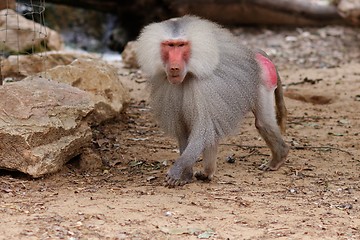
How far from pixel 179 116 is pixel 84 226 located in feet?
4.19

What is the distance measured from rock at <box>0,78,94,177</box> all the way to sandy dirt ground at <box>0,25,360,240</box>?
0.45 ft

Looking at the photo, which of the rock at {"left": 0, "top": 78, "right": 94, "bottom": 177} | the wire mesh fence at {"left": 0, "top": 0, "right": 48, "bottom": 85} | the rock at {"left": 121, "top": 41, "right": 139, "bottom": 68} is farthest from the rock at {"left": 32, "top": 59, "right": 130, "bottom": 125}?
the rock at {"left": 121, "top": 41, "right": 139, "bottom": 68}

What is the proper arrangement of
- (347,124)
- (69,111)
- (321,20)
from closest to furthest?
(69,111) < (347,124) < (321,20)

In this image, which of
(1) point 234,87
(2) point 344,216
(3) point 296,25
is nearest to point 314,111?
(1) point 234,87

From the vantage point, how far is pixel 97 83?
5.96m

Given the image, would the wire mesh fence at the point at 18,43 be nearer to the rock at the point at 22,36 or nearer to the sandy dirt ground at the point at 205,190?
the rock at the point at 22,36

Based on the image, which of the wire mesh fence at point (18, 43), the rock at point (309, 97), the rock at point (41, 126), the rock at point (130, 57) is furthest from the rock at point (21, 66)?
the rock at point (309, 97)

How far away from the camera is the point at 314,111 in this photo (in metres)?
6.63

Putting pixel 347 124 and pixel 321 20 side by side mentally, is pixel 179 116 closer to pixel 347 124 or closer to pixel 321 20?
pixel 347 124

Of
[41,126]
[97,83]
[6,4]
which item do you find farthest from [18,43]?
[41,126]

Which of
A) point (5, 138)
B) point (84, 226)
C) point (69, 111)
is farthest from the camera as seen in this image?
point (69, 111)

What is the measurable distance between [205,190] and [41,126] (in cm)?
119

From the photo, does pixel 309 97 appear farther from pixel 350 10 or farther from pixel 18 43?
pixel 350 10

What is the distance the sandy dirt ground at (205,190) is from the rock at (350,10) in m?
3.42
